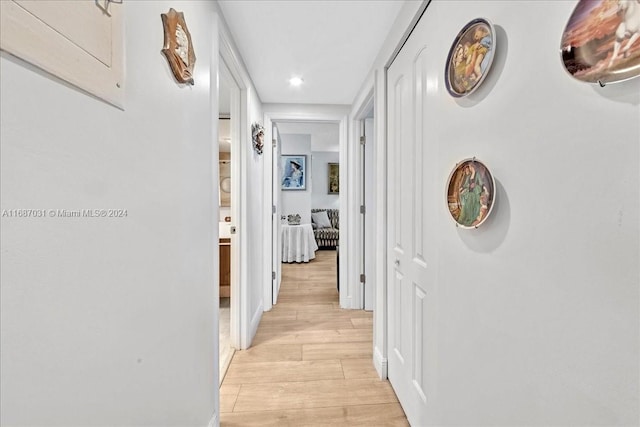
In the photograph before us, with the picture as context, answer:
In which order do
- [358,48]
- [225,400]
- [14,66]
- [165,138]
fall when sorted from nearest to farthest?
[14,66] < [165,138] < [225,400] < [358,48]

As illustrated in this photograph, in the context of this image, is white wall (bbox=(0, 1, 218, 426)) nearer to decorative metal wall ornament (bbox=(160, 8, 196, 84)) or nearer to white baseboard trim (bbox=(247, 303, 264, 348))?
decorative metal wall ornament (bbox=(160, 8, 196, 84))

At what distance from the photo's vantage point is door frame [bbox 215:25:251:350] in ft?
7.01

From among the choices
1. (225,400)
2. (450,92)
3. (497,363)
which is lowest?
(225,400)

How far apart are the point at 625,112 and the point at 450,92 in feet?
1.91

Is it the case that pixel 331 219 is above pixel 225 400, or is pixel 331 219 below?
above

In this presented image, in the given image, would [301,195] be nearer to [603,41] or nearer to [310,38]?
[310,38]

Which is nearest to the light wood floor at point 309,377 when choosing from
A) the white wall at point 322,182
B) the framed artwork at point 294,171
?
the framed artwork at point 294,171

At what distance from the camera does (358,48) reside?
6.23ft

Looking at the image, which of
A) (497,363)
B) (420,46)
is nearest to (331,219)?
(420,46)

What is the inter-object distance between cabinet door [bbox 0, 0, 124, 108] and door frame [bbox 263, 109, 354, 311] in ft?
7.78

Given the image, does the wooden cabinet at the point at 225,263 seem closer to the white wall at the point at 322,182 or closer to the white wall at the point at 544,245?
the white wall at the point at 544,245

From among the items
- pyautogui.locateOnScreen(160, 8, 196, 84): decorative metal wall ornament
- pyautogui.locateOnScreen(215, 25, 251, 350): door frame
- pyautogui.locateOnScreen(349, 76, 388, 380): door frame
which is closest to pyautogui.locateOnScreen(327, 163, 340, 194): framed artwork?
pyautogui.locateOnScreen(215, 25, 251, 350): door frame

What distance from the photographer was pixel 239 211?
2141 millimetres

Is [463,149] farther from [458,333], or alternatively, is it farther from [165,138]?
[165,138]
